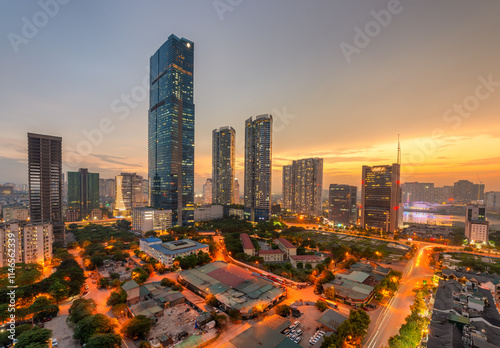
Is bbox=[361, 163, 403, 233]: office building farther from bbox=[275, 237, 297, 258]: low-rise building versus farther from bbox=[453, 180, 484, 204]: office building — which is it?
bbox=[453, 180, 484, 204]: office building

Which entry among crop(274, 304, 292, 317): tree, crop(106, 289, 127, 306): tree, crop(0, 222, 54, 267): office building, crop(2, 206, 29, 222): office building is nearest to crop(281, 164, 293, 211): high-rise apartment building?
crop(274, 304, 292, 317): tree

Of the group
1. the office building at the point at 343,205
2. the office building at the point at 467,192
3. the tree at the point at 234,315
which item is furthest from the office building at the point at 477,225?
the office building at the point at 467,192

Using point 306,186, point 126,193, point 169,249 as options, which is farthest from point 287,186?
point 169,249

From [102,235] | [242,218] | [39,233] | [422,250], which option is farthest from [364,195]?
[39,233]

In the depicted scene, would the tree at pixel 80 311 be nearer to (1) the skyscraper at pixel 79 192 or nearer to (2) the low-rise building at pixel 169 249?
(2) the low-rise building at pixel 169 249

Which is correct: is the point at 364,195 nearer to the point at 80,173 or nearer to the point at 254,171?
the point at 254,171
